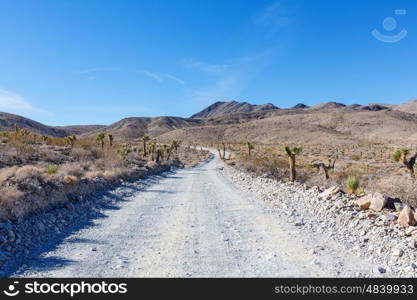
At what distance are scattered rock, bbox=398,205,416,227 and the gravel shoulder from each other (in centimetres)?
152

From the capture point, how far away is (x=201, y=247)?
23.1 feet

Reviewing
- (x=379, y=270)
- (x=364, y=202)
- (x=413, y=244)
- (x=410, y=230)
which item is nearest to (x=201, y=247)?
(x=379, y=270)

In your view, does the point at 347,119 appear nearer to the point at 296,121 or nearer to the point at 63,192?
the point at 296,121

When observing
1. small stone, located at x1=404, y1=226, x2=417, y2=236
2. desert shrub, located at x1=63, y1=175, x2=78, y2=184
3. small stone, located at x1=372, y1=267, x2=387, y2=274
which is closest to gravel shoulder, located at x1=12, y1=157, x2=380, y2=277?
small stone, located at x1=372, y1=267, x2=387, y2=274

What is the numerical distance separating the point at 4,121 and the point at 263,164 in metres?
142

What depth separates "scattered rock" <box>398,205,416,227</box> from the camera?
722 cm

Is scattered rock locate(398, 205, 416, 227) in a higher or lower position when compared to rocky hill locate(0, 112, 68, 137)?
lower

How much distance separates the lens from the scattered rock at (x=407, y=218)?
7.22 metres

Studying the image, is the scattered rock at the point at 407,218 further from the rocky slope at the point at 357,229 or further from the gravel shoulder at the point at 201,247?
the gravel shoulder at the point at 201,247

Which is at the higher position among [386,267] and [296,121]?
[296,121]

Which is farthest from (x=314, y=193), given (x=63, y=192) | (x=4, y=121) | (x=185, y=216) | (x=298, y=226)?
(x=4, y=121)

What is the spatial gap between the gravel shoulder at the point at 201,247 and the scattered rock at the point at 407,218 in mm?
1520

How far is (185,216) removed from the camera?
10.5m

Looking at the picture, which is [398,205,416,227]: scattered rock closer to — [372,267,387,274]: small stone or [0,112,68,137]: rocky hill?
[372,267,387,274]: small stone
